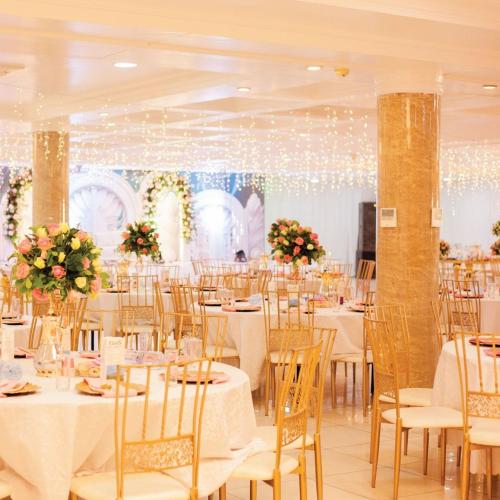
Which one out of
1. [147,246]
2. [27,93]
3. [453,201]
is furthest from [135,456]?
[453,201]

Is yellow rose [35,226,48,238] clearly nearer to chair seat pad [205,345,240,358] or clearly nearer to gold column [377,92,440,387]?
chair seat pad [205,345,240,358]

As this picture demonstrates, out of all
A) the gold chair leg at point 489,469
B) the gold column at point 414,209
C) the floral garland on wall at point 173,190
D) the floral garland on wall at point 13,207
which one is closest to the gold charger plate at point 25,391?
the gold chair leg at point 489,469

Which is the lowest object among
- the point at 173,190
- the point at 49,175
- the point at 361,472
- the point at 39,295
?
the point at 361,472

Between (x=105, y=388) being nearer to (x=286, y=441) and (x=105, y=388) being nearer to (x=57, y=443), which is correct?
(x=57, y=443)

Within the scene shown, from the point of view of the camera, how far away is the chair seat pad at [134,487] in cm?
432

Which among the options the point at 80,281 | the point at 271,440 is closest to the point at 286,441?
the point at 271,440

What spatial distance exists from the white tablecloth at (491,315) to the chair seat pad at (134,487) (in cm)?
746

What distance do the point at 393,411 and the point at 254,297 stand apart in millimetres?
3697

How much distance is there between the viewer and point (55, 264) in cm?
564

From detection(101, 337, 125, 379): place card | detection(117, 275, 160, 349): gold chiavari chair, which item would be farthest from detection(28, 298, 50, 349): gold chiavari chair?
detection(117, 275, 160, 349): gold chiavari chair

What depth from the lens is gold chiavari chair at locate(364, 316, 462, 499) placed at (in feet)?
19.5

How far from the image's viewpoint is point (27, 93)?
12031 mm

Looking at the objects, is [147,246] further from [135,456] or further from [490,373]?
[135,456]

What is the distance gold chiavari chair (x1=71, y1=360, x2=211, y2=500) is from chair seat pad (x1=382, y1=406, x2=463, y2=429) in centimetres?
168
